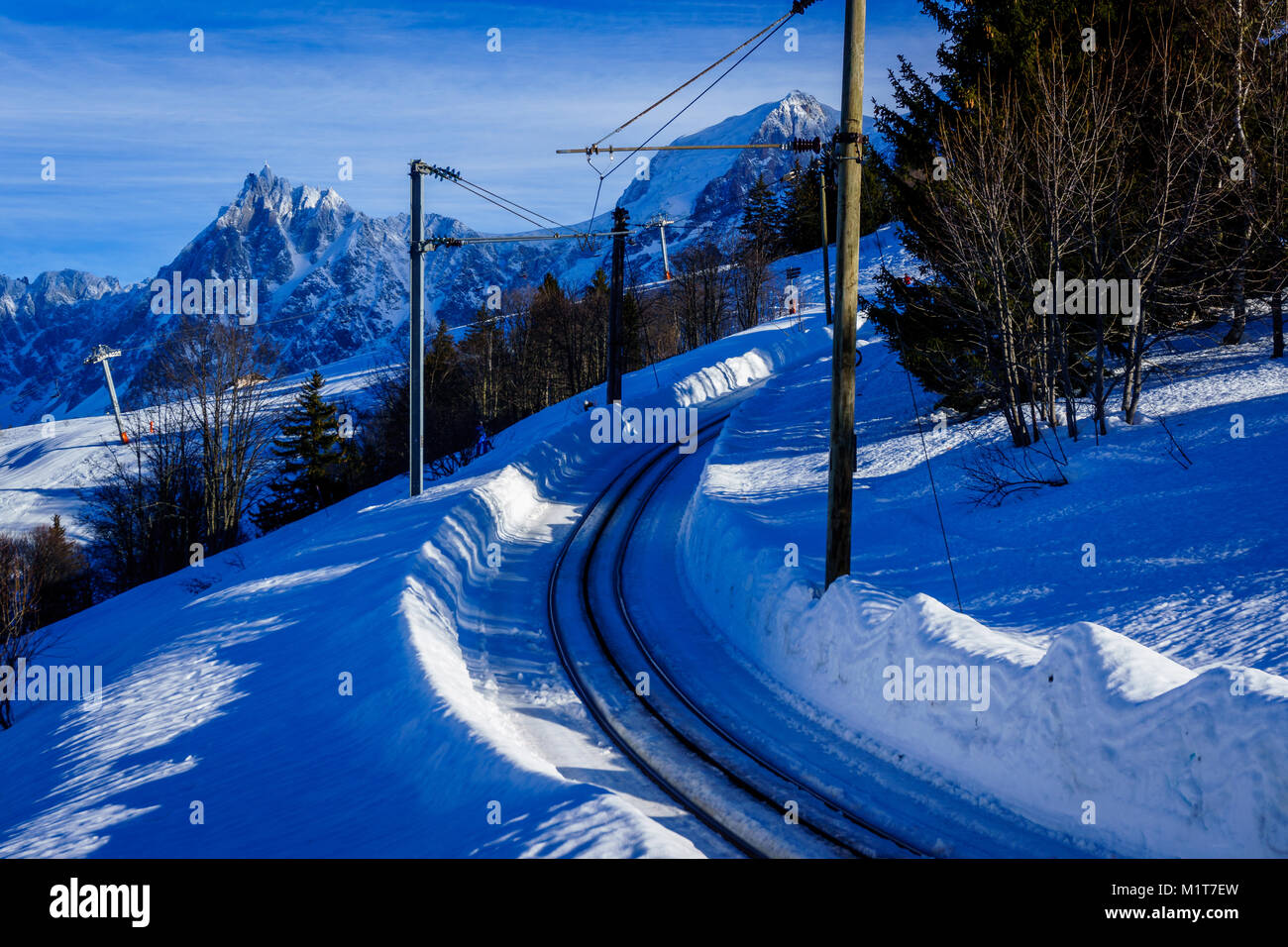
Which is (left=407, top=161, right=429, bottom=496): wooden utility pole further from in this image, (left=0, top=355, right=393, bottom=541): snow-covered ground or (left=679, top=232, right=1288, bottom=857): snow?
(left=0, top=355, right=393, bottom=541): snow-covered ground

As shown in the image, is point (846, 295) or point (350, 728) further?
point (846, 295)

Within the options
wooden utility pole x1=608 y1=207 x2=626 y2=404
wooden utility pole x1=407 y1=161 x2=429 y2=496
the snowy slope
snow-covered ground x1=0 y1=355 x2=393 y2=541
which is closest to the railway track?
the snowy slope

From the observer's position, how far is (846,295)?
1051 cm

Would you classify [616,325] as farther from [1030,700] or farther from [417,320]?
[1030,700]

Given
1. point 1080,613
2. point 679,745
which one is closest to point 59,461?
point 679,745

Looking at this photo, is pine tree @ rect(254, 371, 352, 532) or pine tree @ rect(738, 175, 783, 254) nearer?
pine tree @ rect(254, 371, 352, 532)

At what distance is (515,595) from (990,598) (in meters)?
8.27

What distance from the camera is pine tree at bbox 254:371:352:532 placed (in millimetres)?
49000

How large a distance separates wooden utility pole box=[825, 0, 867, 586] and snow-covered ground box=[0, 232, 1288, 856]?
95cm

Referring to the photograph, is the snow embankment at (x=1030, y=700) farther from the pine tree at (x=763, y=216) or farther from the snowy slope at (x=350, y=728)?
the pine tree at (x=763, y=216)

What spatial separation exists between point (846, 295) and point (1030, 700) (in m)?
5.43

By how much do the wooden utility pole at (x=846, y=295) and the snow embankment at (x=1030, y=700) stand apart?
0.85 m

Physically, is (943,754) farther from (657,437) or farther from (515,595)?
(657,437)
